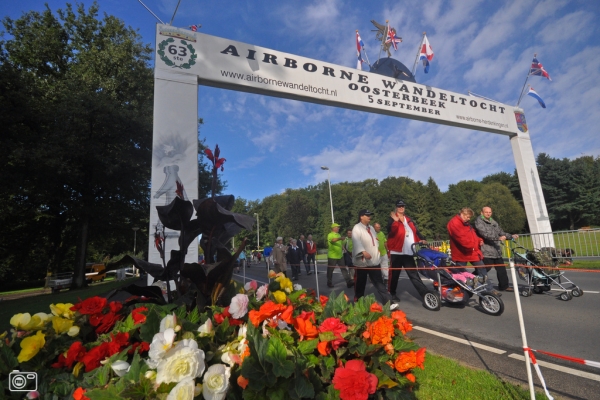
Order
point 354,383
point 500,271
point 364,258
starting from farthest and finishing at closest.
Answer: point 500,271, point 364,258, point 354,383

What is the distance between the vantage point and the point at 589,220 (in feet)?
133

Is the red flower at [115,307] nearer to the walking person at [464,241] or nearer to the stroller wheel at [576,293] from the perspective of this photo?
the walking person at [464,241]

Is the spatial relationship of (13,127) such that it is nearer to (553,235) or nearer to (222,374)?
(222,374)

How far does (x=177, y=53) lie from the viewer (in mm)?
7809

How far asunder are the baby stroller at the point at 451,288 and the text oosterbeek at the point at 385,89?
19.1 ft

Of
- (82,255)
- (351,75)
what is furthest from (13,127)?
(351,75)

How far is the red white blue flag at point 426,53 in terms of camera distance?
12.2 meters

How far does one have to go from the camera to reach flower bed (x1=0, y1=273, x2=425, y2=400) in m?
1.09

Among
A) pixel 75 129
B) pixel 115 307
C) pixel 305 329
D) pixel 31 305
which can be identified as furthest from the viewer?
pixel 75 129

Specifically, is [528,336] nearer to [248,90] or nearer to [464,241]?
[464,241]

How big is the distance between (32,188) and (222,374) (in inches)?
695

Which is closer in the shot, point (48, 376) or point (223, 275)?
point (48, 376)

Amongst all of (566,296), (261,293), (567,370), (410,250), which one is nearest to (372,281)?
(410,250)

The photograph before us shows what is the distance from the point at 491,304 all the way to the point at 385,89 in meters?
7.60
